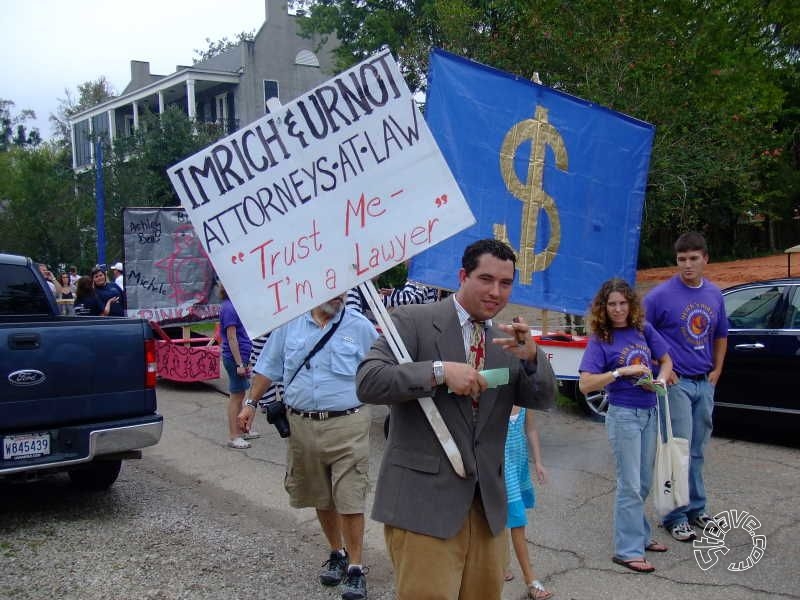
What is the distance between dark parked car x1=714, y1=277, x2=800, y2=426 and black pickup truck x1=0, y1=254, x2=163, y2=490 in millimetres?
5482

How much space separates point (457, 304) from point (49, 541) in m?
4.00

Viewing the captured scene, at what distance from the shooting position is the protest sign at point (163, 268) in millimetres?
12273

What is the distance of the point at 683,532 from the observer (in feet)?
17.1

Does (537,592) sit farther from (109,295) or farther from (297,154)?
(109,295)

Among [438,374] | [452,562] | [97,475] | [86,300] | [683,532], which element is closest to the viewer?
[438,374]

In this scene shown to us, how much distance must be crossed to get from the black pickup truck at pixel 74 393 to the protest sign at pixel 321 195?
2815mm

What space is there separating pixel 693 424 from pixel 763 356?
2813 mm

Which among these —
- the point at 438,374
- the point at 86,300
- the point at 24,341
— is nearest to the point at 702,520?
the point at 438,374

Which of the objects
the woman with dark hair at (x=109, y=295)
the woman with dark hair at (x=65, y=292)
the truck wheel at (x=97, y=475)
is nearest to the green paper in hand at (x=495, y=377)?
the truck wheel at (x=97, y=475)

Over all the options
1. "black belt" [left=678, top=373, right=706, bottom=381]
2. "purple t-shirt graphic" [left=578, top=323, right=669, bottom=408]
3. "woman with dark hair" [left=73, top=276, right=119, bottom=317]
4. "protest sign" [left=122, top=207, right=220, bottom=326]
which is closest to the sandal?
"purple t-shirt graphic" [left=578, top=323, right=669, bottom=408]

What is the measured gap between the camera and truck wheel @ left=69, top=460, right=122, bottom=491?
645cm

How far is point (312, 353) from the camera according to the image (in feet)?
14.9

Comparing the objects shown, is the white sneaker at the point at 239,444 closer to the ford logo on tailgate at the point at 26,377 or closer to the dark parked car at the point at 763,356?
the ford logo on tailgate at the point at 26,377

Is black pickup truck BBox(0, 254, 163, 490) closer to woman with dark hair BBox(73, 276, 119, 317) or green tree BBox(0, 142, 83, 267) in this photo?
woman with dark hair BBox(73, 276, 119, 317)
